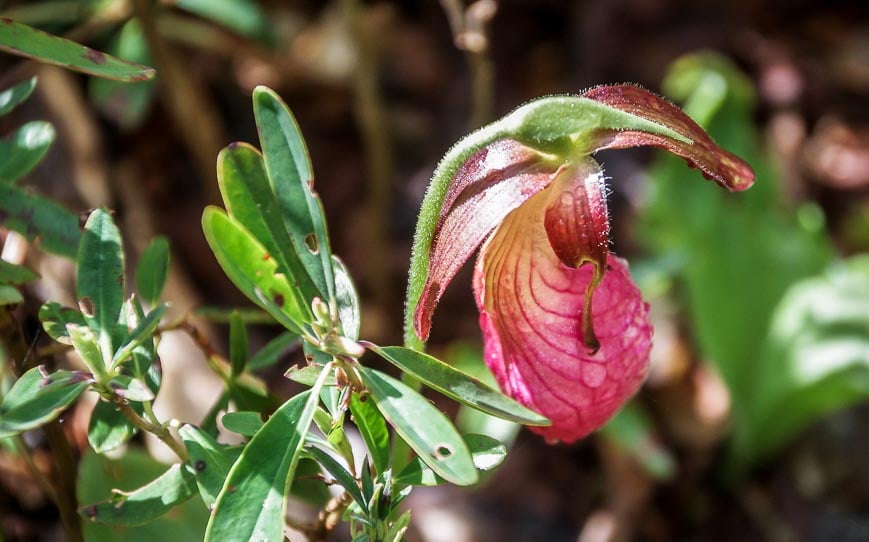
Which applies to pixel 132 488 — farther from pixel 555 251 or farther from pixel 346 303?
pixel 555 251

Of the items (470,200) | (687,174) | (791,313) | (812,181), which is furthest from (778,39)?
(470,200)

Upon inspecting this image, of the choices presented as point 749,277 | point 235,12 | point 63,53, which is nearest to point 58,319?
point 63,53

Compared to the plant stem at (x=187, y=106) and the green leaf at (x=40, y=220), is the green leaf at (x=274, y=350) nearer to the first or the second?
the green leaf at (x=40, y=220)

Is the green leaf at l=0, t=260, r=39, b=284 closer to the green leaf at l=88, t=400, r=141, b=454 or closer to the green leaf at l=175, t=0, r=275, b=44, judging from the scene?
the green leaf at l=88, t=400, r=141, b=454

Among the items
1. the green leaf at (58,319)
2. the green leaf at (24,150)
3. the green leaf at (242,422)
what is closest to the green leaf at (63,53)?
the green leaf at (24,150)

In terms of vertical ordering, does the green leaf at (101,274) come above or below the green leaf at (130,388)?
above

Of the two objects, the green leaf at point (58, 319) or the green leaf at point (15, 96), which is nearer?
the green leaf at point (58, 319)

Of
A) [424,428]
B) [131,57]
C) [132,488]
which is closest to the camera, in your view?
[424,428]

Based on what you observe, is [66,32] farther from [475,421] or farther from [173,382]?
[475,421]
